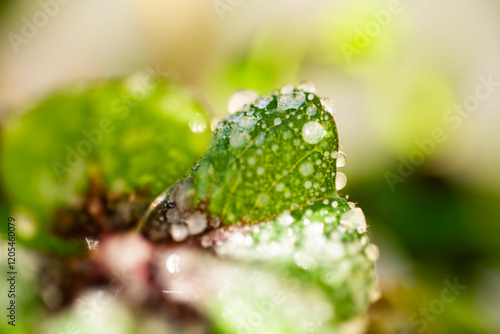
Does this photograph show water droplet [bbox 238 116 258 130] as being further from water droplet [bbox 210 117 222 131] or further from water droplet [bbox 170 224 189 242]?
water droplet [bbox 170 224 189 242]

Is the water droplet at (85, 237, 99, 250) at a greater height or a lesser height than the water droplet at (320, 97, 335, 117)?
lesser

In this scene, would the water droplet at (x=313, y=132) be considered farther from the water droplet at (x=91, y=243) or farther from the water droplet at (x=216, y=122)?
the water droplet at (x=91, y=243)

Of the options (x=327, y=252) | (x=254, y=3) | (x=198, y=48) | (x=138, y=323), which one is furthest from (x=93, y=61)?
(x=327, y=252)

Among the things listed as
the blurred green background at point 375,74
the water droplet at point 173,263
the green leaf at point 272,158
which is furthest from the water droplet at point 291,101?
the blurred green background at point 375,74

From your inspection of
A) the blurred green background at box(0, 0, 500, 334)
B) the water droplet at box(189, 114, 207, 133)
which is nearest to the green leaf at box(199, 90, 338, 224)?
the water droplet at box(189, 114, 207, 133)

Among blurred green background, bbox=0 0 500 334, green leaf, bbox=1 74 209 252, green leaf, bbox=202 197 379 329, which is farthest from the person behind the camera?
blurred green background, bbox=0 0 500 334

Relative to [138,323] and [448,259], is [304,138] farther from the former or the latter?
[448,259]

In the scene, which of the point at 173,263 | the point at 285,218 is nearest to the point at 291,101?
the point at 285,218

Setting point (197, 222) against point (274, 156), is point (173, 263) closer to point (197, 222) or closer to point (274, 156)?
point (197, 222)
